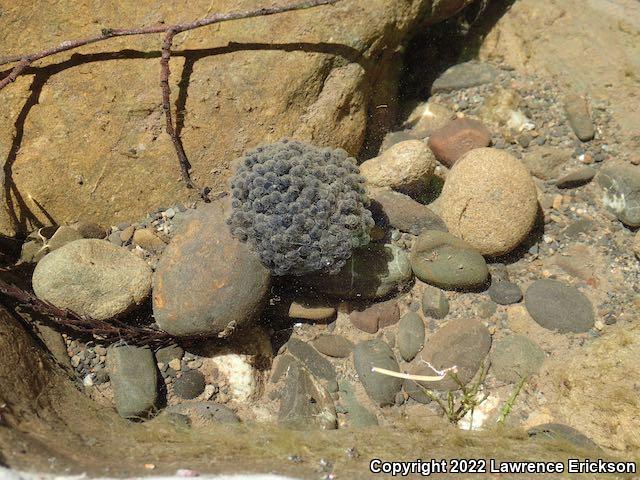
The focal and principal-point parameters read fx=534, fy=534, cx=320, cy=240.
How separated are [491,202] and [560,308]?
3.11 feet

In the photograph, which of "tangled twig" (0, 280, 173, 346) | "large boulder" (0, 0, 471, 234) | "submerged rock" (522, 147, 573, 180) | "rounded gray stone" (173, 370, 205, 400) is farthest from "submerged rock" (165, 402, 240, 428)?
"submerged rock" (522, 147, 573, 180)

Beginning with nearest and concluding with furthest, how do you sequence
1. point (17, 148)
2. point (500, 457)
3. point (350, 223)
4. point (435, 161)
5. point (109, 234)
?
point (500, 457)
point (350, 223)
point (17, 148)
point (109, 234)
point (435, 161)

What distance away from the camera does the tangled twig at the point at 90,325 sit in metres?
3.54

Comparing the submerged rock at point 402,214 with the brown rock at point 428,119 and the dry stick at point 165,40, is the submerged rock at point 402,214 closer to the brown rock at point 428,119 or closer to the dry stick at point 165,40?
the brown rock at point 428,119

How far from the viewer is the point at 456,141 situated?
4453 millimetres

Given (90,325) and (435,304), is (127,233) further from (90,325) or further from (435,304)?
(435,304)

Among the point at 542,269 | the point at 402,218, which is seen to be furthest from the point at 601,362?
the point at 402,218

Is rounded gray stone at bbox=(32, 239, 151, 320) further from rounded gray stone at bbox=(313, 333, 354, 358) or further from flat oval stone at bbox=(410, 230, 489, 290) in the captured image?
flat oval stone at bbox=(410, 230, 489, 290)

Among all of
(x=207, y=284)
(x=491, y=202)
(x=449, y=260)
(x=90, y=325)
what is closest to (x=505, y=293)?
(x=449, y=260)

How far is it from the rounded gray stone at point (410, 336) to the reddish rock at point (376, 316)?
8 centimetres

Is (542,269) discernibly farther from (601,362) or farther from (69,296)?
(69,296)

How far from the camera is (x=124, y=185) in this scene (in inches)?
156

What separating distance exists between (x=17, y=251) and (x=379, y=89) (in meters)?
3.13

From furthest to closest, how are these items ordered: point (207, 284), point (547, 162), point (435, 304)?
1. point (547, 162)
2. point (435, 304)
3. point (207, 284)
